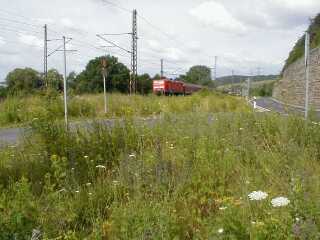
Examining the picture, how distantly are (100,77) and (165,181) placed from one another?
7129 centimetres

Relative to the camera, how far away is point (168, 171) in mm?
4922

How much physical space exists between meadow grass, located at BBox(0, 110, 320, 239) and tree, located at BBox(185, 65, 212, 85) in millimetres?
96052

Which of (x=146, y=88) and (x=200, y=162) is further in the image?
(x=146, y=88)

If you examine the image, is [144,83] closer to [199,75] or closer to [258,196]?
[199,75]

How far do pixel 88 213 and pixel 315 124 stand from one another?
13.2 feet

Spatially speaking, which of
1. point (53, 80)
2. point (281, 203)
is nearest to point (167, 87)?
point (53, 80)

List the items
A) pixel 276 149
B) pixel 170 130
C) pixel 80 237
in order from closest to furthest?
pixel 80 237, pixel 276 149, pixel 170 130

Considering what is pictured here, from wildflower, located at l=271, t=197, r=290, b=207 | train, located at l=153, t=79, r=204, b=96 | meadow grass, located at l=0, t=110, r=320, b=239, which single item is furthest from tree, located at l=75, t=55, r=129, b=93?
wildflower, located at l=271, t=197, r=290, b=207

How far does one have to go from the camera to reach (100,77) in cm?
7462

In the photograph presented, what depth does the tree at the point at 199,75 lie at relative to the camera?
4069 inches

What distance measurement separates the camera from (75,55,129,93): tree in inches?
2912

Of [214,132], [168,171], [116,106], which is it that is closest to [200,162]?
[168,171]

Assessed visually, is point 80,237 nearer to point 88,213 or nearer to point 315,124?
point 88,213

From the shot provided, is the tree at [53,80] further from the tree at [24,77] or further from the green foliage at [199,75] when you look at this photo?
the green foliage at [199,75]
